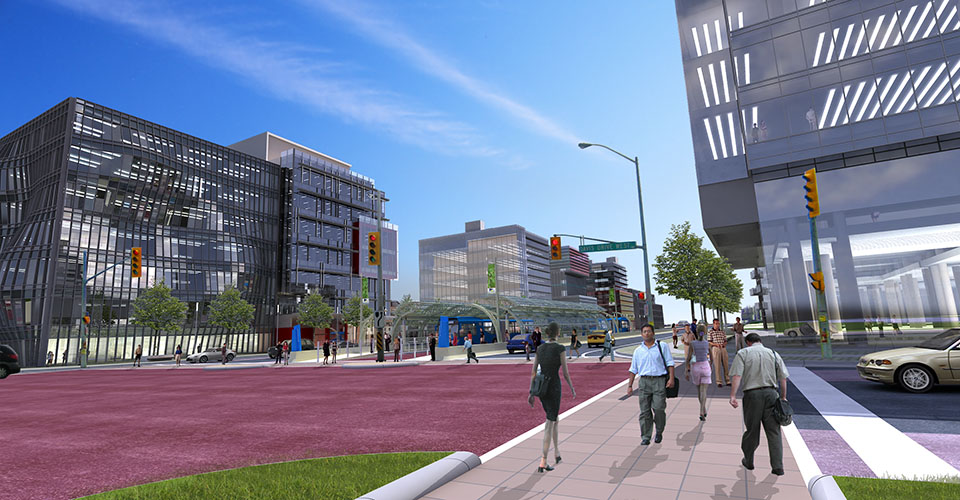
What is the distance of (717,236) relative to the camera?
115 ft

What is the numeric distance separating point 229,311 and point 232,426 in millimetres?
50517

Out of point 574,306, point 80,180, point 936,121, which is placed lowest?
Answer: point 574,306

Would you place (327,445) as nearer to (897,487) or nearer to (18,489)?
(18,489)

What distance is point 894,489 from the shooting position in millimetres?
4996

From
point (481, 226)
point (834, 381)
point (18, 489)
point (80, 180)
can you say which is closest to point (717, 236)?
point (834, 381)

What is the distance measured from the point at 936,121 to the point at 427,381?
27.5 metres

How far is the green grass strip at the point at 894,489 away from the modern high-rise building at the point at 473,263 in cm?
10597

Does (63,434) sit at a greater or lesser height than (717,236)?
lesser

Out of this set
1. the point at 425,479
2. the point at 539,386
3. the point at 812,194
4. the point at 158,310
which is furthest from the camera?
the point at 158,310

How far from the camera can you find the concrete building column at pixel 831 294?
2522 cm

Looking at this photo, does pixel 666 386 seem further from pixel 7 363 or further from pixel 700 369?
pixel 7 363

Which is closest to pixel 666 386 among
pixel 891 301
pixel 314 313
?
pixel 891 301

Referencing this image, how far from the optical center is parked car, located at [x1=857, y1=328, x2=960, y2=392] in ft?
36.4

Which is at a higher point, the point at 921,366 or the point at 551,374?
the point at 551,374
